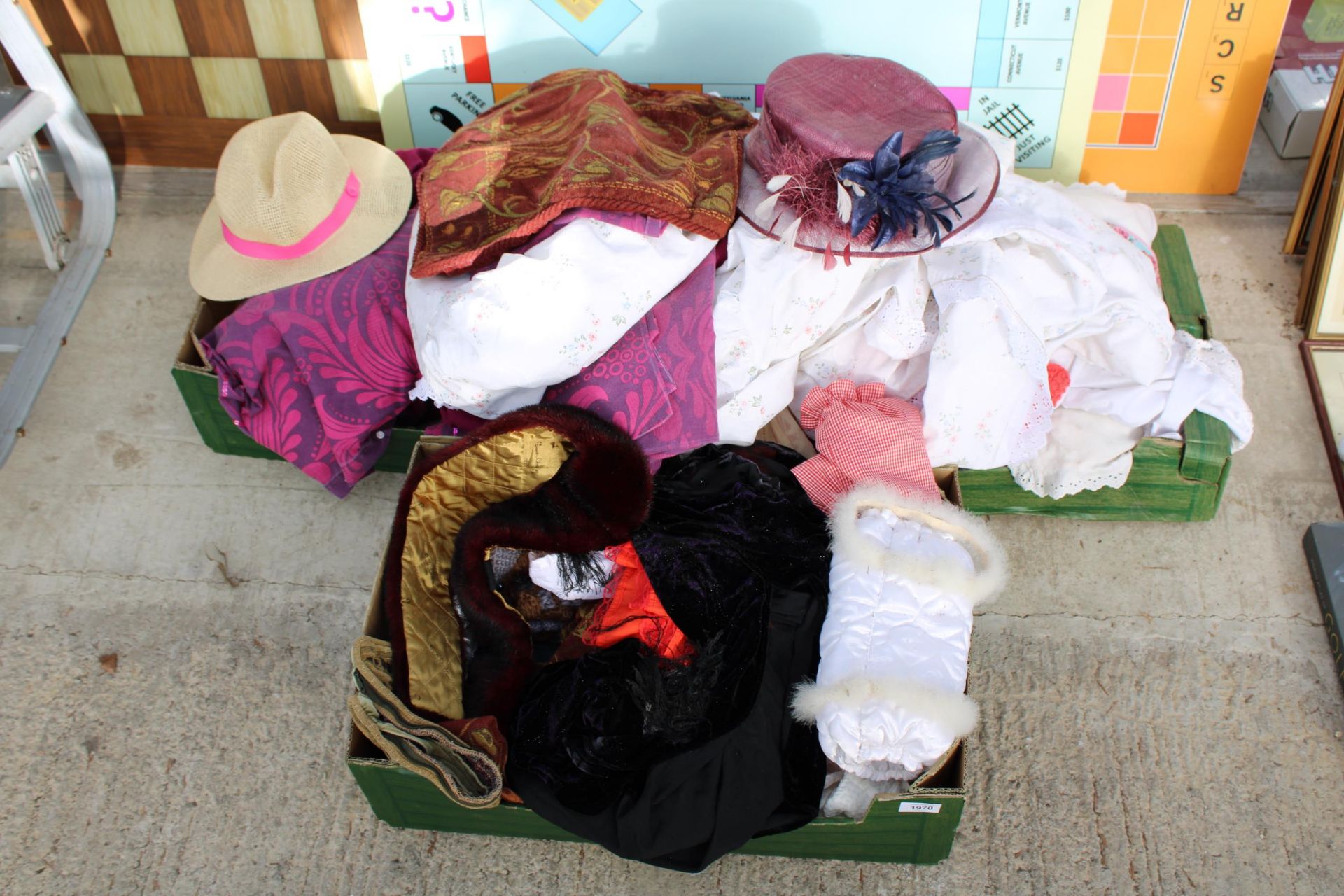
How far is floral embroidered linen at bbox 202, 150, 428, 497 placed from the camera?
190cm

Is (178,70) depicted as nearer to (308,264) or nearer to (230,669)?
(308,264)

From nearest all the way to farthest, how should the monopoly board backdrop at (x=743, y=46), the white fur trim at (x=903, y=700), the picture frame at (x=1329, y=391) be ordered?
the white fur trim at (x=903, y=700) → the picture frame at (x=1329, y=391) → the monopoly board backdrop at (x=743, y=46)

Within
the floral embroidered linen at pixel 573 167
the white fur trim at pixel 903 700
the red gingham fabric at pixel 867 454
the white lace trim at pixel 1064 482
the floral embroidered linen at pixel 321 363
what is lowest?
the white lace trim at pixel 1064 482

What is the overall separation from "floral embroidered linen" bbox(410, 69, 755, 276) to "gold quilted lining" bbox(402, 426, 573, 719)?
0.34 meters

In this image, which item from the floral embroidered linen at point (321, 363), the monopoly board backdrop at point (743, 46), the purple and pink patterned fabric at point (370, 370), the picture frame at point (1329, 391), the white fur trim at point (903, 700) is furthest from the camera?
the monopoly board backdrop at point (743, 46)

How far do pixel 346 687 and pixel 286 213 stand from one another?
87cm

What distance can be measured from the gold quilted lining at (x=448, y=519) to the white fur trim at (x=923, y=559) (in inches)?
18.5

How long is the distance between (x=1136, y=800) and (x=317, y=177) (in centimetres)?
180

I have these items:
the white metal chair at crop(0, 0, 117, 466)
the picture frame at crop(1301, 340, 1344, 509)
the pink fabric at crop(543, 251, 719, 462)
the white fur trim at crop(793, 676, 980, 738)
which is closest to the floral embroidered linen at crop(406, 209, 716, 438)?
the pink fabric at crop(543, 251, 719, 462)

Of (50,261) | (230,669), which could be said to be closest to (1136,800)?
(230,669)

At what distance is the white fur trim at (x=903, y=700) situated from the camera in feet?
4.82

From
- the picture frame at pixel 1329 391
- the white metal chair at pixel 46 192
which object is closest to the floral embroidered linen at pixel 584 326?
the white metal chair at pixel 46 192

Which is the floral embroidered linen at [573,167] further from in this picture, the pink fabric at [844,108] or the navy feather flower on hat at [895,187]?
the navy feather flower on hat at [895,187]

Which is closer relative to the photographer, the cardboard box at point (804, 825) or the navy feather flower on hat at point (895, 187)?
the cardboard box at point (804, 825)
